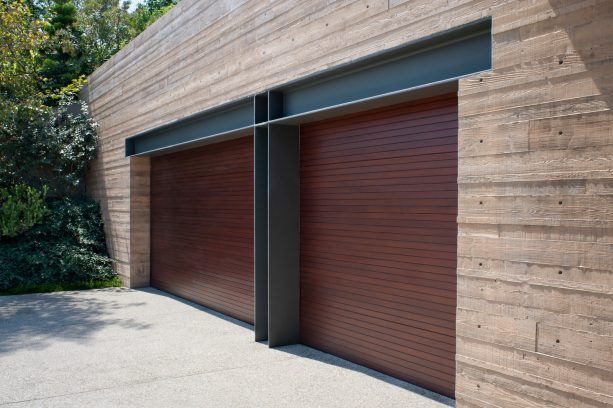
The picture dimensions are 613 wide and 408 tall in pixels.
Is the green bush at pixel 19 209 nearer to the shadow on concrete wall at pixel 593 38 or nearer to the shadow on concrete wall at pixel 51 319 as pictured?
the shadow on concrete wall at pixel 51 319

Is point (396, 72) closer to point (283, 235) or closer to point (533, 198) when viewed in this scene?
point (533, 198)

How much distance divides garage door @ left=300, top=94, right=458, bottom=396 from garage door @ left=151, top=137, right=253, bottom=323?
168 centimetres

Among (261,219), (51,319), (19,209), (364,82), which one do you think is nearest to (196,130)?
(261,219)

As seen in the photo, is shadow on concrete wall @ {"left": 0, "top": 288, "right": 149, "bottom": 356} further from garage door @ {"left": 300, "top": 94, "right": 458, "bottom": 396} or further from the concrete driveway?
garage door @ {"left": 300, "top": 94, "right": 458, "bottom": 396}

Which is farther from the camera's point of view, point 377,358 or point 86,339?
point 86,339

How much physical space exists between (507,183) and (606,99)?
0.86 meters

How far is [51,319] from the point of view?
9430 mm

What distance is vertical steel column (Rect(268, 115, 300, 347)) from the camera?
7266mm

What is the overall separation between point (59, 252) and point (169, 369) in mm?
7926

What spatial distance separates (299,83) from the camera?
6863mm

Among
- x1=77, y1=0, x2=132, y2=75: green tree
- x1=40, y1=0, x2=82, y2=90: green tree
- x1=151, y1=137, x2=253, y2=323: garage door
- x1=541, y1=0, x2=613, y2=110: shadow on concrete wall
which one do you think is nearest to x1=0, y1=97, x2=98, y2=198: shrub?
x1=151, y1=137, x2=253, y2=323: garage door

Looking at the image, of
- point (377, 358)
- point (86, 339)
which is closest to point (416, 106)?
point (377, 358)

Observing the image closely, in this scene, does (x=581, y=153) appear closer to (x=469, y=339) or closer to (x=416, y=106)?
(x=469, y=339)

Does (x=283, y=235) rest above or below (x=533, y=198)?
below
